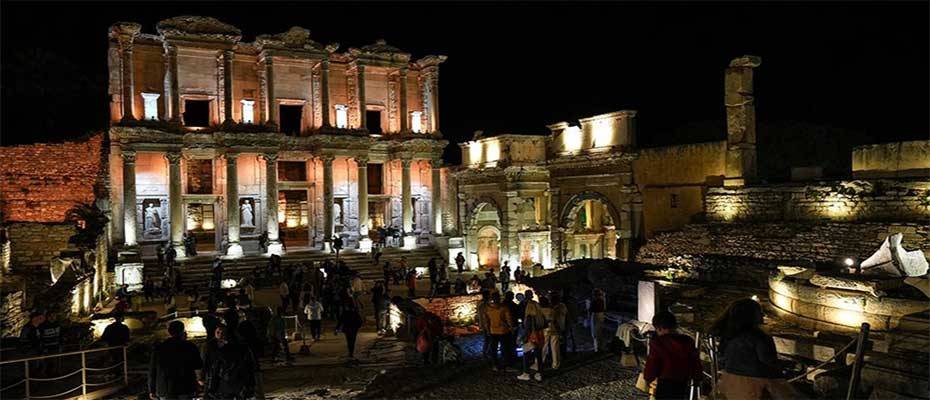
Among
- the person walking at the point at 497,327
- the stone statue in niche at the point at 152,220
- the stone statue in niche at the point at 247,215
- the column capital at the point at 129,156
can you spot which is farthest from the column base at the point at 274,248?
the person walking at the point at 497,327

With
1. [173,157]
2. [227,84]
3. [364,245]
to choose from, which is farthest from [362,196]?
[173,157]

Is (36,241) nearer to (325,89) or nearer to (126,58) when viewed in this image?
(126,58)

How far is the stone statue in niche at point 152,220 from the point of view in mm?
30009

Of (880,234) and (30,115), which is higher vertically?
(30,115)

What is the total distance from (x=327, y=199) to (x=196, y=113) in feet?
63.1

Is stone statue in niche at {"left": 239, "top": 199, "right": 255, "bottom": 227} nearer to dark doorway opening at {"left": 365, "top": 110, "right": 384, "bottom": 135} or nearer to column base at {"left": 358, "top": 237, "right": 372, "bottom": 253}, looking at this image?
column base at {"left": 358, "top": 237, "right": 372, "bottom": 253}

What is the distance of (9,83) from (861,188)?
137 ft

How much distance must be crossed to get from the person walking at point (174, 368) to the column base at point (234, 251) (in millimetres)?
23429

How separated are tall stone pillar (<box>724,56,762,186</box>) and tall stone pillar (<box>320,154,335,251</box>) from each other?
62.2 feet

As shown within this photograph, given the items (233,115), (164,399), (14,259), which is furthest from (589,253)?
(164,399)

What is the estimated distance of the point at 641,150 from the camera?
25.2m

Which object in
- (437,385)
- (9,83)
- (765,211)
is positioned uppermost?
(9,83)

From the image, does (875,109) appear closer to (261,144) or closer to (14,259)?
(261,144)

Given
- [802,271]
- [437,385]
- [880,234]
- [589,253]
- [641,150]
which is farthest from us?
[589,253]
